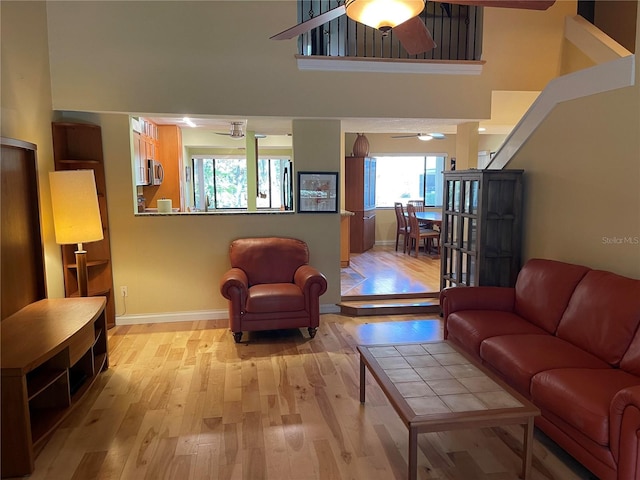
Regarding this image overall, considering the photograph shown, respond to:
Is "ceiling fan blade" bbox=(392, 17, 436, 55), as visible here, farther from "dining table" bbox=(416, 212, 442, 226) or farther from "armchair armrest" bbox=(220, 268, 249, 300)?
"dining table" bbox=(416, 212, 442, 226)

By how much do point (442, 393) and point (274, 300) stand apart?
2094 millimetres

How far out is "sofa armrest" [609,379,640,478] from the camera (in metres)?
1.83

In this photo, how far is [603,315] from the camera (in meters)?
2.67

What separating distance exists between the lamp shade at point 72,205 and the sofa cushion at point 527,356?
3.19m

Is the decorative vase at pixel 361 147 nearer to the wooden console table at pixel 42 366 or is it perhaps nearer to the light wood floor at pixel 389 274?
the light wood floor at pixel 389 274

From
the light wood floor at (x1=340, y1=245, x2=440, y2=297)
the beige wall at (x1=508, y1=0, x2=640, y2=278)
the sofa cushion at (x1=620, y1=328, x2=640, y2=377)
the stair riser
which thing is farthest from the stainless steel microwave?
the sofa cushion at (x1=620, y1=328, x2=640, y2=377)

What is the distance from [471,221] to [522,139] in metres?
0.89

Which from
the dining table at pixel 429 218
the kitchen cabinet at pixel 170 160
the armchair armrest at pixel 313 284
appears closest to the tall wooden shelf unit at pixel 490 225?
the armchair armrest at pixel 313 284

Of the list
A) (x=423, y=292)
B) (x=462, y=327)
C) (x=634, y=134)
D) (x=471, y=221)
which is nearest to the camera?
(x=634, y=134)

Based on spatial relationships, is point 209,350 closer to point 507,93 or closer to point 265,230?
point 265,230

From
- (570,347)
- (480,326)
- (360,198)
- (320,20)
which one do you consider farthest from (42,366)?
(360,198)

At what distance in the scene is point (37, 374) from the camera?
262 centimetres

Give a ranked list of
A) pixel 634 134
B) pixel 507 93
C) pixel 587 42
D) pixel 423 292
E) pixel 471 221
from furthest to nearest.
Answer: pixel 423 292 → pixel 507 93 → pixel 587 42 → pixel 471 221 → pixel 634 134

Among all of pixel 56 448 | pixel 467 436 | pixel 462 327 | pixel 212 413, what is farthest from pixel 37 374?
pixel 462 327
